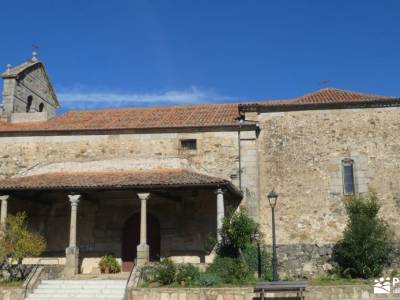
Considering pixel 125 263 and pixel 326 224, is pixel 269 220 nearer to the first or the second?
pixel 326 224

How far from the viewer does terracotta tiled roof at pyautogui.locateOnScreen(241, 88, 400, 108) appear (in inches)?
814

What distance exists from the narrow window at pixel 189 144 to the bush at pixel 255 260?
4.99 m

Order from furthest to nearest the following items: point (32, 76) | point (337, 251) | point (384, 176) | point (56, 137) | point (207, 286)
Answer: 1. point (32, 76)
2. point (56, 137)
3. point (384, 176)
4. point (337, 251)
5. point (207, 286)

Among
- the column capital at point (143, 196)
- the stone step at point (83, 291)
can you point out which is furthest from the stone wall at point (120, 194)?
the stone step at point (83, 291)

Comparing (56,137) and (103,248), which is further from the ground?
(56,137)

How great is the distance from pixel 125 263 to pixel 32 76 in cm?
1157

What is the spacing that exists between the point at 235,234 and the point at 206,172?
3.97 metres

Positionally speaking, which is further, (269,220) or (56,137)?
(56,137)

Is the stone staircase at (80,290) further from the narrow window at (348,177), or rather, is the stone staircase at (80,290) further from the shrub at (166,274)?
the narrow window at (348,177)

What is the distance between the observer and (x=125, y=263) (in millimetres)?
20375

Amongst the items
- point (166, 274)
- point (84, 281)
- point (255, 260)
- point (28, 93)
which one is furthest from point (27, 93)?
point (255, 260)

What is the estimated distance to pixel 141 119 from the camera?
22.6 m

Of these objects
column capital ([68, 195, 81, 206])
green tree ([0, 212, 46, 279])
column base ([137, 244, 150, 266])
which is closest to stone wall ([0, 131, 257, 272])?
column capital ([68, 195, 81, 206])

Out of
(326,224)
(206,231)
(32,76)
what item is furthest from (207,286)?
(32,76)
